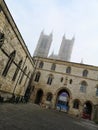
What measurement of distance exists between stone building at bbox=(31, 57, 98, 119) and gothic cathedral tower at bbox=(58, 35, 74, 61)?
6150 centimetres

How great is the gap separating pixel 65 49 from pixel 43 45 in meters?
15.5

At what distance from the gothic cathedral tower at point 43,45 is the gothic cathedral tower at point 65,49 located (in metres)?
9.77

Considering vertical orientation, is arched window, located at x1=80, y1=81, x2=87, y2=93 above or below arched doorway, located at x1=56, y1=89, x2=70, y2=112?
above

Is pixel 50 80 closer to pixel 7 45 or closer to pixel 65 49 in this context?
pixel 7 45

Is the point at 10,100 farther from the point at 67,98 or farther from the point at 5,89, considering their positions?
the point at 67,98

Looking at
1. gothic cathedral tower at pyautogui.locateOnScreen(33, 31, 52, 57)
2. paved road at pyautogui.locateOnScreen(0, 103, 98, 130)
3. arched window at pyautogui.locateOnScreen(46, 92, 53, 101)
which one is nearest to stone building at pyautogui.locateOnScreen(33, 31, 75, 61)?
gothic cathedral tower at pyautogui.locateOnScreen(33, 31, 52, 57)

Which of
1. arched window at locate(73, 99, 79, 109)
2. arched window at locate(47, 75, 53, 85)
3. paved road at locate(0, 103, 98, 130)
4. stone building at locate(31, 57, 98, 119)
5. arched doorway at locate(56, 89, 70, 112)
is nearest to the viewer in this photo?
paved road at locate(0, 103, 98, 130)

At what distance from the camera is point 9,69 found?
15.0 m

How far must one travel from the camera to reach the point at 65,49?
97.3 m

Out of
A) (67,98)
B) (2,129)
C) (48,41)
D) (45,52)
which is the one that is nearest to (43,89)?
(67,98)

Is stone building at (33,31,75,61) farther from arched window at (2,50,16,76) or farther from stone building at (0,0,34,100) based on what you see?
arched window at (2,50,16,76)

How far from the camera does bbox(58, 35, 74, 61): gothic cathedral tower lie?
3748 inches

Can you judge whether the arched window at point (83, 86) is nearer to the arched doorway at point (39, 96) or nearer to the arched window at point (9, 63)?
the arched doorway at point (39, 96)

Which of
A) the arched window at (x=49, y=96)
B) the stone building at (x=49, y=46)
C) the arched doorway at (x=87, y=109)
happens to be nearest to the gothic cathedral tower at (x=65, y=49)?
the stone building at (x=49, y=46)
